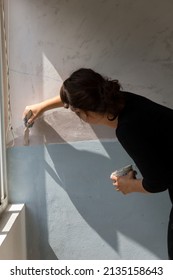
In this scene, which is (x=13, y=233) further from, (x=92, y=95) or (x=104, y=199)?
(x=92, y=95)

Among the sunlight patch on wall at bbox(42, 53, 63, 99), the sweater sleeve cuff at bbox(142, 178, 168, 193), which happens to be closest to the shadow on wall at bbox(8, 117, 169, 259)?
the sunlight patch on wall at bbox(42, 53, 63, 99)

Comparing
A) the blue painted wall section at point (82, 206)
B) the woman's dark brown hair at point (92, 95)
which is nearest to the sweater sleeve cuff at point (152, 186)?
the woman's dark brown hair at point (92, 95)

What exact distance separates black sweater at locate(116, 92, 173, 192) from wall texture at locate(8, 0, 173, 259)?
49cm

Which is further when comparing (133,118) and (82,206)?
(82,206)

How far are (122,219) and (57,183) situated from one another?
1.23ft

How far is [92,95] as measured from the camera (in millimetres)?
1325

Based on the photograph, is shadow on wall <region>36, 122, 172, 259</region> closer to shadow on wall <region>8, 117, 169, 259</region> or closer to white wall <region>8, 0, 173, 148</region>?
shadow on wall <region>8, 117, 169, 259</region>

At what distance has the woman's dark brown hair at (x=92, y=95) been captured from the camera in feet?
4.33

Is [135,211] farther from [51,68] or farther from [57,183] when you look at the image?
[51,68]

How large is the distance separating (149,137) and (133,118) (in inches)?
3.4

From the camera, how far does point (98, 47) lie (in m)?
1.79

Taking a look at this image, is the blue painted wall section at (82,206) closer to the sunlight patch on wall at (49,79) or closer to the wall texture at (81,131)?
the wall texture at (81,131)

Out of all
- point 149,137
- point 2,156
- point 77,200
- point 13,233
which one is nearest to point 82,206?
point 77,200
